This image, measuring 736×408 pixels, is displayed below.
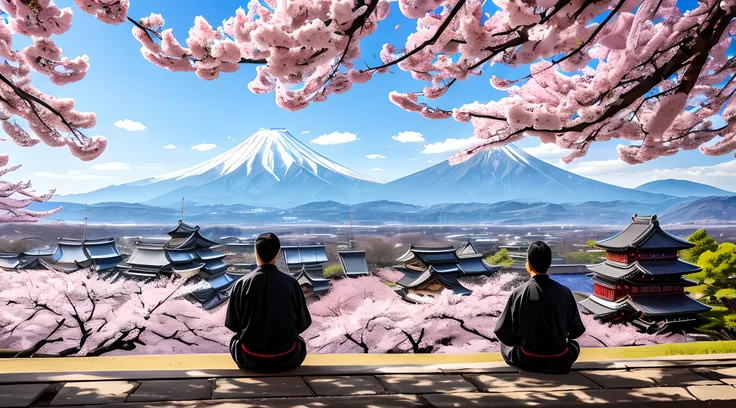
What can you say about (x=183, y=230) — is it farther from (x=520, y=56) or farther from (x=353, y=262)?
(x=520, y=56)

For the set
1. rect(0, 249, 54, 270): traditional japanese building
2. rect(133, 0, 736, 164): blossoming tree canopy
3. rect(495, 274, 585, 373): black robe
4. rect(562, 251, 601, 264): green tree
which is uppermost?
rect(133, 0, 736, 164): blossoming tree canopy

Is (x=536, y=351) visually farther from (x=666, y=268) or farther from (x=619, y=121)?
(x=666, y=268)

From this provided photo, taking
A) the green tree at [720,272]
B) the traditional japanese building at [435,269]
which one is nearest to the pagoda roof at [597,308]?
the green tree at [720,272]

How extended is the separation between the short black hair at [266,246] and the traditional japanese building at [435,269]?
1112 cm

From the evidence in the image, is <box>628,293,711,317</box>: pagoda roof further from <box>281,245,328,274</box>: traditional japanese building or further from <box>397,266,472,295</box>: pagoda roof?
<box>281,245,328,274</box>: traditional japanese building

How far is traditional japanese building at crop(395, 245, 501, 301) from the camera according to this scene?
1335 cm

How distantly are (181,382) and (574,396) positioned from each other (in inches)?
75.9

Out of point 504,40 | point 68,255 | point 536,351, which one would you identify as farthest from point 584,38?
point 68,255

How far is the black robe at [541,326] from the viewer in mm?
2371

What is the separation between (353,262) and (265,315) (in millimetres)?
15290

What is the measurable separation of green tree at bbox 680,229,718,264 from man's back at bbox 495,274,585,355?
10.4m

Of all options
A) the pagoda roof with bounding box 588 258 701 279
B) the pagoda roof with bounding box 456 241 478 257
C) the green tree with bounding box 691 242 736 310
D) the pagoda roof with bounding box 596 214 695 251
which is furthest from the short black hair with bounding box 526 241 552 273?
the pagoda roof with bounding box 456 241 478 257

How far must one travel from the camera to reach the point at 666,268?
31.6ft

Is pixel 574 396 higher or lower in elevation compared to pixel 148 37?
lower
